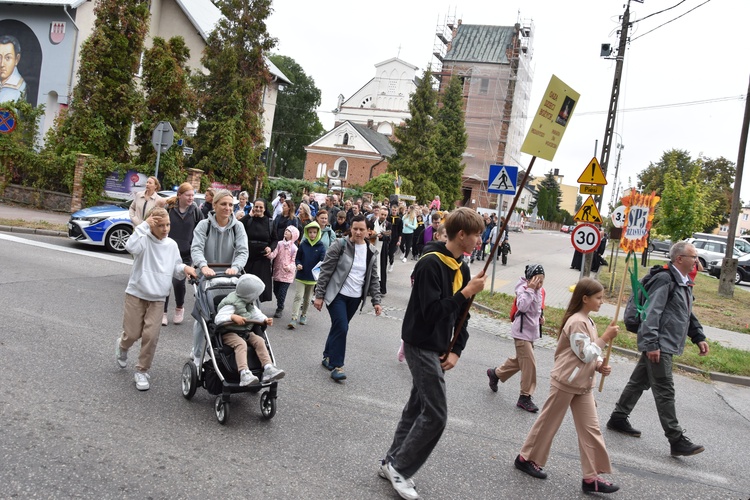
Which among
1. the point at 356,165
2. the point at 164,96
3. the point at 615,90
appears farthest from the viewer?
the point at 356,165

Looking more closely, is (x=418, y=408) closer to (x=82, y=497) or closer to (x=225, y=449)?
(x=225, y=449)

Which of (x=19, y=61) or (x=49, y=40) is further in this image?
(x=19, y=61)

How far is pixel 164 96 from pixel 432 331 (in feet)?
72.7

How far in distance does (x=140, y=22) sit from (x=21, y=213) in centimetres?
842

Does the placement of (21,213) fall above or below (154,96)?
below

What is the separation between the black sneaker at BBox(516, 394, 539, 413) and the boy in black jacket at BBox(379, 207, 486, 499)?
274cm

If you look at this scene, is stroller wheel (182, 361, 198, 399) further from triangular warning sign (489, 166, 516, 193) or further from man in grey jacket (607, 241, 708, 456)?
triangular warning sign (489, 166, 516, 193)

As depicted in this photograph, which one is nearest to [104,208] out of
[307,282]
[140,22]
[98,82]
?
[307,282]

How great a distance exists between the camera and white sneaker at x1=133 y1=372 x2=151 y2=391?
566 cm

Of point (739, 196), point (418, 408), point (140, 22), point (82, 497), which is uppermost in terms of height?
point (140, 22)

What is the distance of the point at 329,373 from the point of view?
703 cm

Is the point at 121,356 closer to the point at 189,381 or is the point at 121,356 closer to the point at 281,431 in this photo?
the point at 189,381

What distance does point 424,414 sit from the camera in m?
4.16

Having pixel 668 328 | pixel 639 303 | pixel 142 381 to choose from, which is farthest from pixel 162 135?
pixel 668 328
